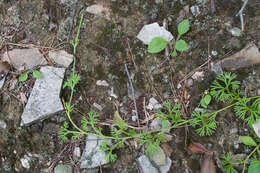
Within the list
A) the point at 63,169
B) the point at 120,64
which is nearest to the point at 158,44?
the point at 120,64

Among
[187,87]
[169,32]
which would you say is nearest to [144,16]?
[169,32]

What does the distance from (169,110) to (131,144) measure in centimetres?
58

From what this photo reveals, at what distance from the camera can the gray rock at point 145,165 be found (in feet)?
7.82

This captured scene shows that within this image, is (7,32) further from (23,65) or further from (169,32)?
(169,32)

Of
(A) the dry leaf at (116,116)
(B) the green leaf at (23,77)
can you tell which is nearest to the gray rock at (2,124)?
(B) the green leaf at (23,77)

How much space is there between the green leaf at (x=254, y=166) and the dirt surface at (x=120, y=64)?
0.13 m

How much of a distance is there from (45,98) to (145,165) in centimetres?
137

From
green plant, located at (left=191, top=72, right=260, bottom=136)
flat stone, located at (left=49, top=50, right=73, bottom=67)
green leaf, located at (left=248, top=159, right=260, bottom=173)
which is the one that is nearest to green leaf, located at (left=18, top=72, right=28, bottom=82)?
flat stone, located at (left=49, top=50, right=73, bottom=67)

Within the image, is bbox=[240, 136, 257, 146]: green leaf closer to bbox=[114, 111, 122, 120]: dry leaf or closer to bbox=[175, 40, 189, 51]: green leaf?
bbox=[175, 40, 189, 51]: green leaf

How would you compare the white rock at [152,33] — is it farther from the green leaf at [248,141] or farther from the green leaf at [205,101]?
the green leaf at [248,141]

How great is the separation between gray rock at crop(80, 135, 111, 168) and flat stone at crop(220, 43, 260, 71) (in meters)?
1.58

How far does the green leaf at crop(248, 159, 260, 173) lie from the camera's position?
221cm

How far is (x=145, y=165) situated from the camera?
7.86 ft

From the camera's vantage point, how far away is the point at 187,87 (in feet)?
8.05
